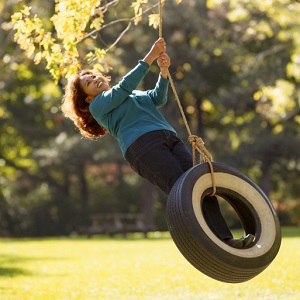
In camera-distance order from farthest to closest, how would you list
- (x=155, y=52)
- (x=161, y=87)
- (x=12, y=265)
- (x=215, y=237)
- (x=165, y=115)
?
(x=165, y=115) → (x=12, y=265) → (x=161, y=87) → (x=155, y=52) → (x=215, y=237)

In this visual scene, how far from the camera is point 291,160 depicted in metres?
31.4

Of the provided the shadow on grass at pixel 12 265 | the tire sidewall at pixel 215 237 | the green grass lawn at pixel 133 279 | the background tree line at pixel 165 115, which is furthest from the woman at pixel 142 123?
the background tree line at pixel 165 115

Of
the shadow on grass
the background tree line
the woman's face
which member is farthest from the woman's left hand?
the background tree line

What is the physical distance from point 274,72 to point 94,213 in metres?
9.35

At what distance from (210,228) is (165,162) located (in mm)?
591

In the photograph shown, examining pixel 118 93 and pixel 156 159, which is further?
pixel 118 93

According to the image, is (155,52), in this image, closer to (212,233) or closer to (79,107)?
(79,107)

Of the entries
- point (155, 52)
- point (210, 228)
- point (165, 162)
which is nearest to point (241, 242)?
point (210, 228)

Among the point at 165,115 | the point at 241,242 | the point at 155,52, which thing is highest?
the point at 155,52

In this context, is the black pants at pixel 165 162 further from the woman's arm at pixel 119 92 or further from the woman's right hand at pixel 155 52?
the woman's right hand at pixel 155 52

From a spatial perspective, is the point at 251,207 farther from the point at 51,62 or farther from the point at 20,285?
the point at 20,285

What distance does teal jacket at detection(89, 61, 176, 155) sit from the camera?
623cm

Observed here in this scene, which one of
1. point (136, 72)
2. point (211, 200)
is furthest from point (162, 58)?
point (211, 200)

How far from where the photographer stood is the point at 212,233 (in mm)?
5816
